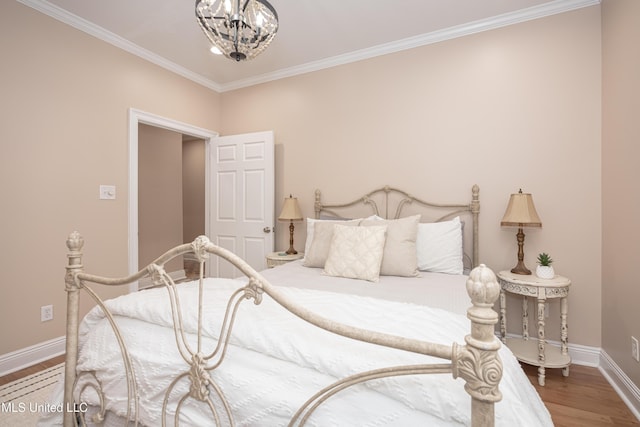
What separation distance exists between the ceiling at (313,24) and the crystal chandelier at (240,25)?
0.88 meters

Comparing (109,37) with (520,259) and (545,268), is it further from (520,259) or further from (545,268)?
(545,268)

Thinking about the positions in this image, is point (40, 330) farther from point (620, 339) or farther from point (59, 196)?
point (620, 339)

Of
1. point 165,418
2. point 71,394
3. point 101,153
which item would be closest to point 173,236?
point 101,153

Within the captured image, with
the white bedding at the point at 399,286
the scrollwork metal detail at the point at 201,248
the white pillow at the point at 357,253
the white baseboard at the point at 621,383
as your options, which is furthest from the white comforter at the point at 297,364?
the white baseboard at the point at 621,383

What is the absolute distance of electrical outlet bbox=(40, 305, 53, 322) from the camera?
2.51m

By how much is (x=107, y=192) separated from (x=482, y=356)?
3286 mm

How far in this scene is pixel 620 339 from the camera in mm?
2084

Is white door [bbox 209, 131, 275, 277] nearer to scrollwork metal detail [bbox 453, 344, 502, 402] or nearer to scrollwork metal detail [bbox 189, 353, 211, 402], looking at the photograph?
scrollwork metal detail [bbox 189, 353, 211, 402]

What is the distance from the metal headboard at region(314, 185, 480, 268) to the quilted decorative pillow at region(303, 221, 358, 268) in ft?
2.00

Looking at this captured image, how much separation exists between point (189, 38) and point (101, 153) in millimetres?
1352

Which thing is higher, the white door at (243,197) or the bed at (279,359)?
the white door at (243,197)

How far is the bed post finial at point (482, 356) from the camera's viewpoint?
2.12ft

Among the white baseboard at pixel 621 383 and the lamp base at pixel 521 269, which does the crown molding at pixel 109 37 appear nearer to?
the lamp base at pixel 521 269

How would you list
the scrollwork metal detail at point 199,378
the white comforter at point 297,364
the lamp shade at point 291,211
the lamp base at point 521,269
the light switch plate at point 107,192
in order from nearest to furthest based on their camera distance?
the white comforter at point 297,364, the scrollwork metal detail at point 199,378, the lamp base at point 521,269, the light switch plate at point 107,192, the lamp shade at point 291,211
